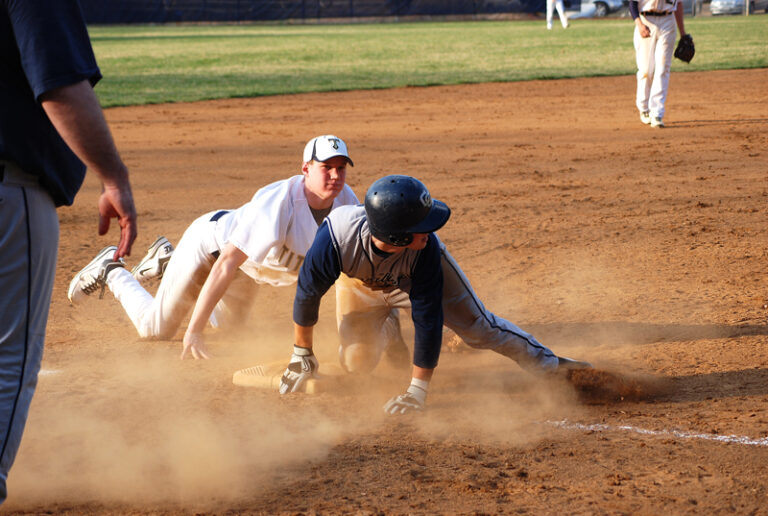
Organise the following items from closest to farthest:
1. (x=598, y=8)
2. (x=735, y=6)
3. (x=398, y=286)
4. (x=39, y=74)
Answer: (x=39, y=74), (x=398, y=286), (x=735, y=6), (x=598, y=8)

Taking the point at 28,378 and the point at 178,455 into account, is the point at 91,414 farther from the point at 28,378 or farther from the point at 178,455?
the point at 28,378

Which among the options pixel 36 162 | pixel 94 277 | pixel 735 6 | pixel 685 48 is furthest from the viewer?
pixel 735 6

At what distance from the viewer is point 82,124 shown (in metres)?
2.03

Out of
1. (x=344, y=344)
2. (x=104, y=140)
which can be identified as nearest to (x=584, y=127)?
(x=344, y=344)

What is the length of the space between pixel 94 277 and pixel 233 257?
1.26m

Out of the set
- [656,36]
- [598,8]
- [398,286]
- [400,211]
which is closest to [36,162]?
[400,211]

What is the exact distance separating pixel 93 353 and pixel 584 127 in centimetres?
729

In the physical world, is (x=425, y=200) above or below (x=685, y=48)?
above

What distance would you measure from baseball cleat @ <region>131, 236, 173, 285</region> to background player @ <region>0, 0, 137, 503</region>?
104 inches

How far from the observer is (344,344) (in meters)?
3.87

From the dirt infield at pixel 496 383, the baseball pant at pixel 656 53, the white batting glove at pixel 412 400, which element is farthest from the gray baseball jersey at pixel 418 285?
the baseball pant at pixel 656 53

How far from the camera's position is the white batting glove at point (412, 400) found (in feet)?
11.2

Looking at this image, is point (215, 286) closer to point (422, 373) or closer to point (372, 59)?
point (422, 373)

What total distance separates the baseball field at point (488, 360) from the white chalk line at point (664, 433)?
0.01m
